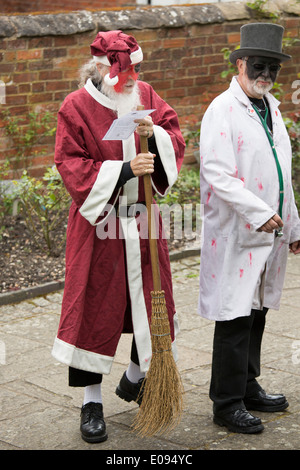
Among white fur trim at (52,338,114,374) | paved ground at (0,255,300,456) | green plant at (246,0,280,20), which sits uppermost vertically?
green plant at (246,0,280,20)

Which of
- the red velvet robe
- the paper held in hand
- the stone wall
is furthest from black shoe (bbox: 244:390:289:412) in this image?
the stone wall

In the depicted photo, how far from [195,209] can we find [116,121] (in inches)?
170

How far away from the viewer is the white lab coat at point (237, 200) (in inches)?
157

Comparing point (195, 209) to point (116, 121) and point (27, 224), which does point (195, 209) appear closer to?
point (27, 224)

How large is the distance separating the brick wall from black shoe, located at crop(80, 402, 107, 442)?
4063mm

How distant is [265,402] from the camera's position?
4406 millimetres

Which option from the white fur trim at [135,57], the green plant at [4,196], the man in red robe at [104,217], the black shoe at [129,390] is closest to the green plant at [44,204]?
the green plant at [4,196]

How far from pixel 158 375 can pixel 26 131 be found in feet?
14.3

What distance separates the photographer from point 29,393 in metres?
4.73

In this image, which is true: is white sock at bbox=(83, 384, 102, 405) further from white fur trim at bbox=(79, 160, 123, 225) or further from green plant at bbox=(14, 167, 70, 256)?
green plant at bbox=(14, 167, 70, 256)

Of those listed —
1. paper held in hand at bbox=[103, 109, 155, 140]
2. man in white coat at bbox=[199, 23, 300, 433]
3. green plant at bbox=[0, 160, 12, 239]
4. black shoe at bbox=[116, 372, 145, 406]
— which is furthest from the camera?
green plant at bbox=[0, 160, 12, 239]

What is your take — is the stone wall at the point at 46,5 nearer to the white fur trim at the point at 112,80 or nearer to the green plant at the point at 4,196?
the green plant at the point at 4,196

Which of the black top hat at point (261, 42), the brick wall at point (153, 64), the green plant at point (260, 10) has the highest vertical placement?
the green plant at point (260, 10)

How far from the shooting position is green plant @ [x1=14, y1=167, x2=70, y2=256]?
7074mm
